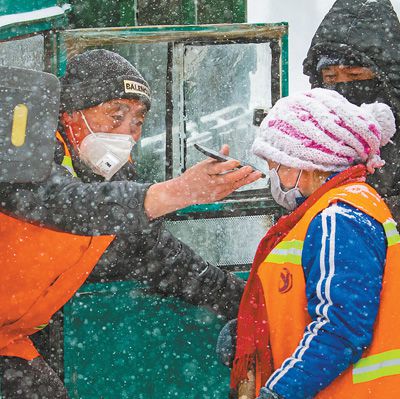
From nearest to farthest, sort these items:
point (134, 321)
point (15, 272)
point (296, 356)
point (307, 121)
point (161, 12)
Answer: point (296, 356) < point (307, 121) < point (15, 272) < point (134, 321) < point (161, 12)

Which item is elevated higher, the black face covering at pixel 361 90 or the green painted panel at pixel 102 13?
the green painted panel at pixel 102 13

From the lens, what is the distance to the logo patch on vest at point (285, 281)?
6.75 ft

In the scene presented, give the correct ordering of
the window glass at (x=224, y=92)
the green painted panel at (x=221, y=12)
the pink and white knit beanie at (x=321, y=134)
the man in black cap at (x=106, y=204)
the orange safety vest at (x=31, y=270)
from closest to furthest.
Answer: the pink and white knit beanie at (x=321, y=134) < the man in black cap at (x=106, y=204) < the orange safety vest at (x=31, y=270) < the window glass at (x=224, y=92) < the green painted panel at (x=221, y=12)

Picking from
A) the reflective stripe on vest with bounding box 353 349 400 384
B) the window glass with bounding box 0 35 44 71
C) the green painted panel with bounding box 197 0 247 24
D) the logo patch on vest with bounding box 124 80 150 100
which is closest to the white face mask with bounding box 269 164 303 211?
the reflective stripe on vest with bounding box 353 349 400 384

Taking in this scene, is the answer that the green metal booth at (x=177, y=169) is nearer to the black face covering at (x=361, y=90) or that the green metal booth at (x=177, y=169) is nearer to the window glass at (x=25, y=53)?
the window glass at (x=25, y=53)

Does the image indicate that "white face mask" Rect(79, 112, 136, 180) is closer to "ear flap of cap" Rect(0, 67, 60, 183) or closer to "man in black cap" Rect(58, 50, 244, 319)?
"man in black cap" Rect(58, 50, 244, 319)

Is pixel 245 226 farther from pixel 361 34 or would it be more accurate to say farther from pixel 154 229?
pixel 361 34

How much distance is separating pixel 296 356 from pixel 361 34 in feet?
6.59

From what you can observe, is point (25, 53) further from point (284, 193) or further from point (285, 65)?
point (284, 193)

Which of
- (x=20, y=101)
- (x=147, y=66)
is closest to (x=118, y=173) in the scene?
(x=147, y=66)

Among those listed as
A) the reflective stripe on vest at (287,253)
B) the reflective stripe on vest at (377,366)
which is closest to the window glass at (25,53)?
the reflective stripe on vest at (287,253)

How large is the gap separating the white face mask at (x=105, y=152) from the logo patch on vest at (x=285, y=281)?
127cm

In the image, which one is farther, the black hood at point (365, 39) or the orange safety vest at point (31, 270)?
the black hood at point (365, 39)

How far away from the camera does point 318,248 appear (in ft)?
6.39
